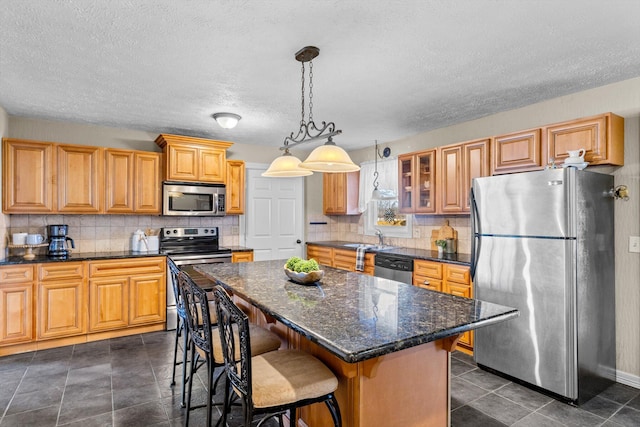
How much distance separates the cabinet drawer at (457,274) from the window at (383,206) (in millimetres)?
1306

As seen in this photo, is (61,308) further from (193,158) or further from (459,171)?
(459,171)

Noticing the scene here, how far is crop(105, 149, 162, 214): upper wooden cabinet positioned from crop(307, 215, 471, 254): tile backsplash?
240 cm

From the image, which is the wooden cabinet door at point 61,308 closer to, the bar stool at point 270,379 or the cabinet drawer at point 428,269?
the bar stool at point 270,379

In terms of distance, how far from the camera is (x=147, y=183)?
432 cm

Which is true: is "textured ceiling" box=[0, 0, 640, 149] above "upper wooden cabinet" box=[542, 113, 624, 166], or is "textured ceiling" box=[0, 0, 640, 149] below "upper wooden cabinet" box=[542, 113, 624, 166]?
above

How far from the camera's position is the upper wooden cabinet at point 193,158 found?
4.35m

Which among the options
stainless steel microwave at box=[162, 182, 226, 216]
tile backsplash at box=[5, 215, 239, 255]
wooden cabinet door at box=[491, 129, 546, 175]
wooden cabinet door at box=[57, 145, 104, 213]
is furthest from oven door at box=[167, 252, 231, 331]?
wooden cabinet door at box=[491, 129, 546, 175]

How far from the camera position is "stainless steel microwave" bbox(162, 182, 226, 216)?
4434 millimetres

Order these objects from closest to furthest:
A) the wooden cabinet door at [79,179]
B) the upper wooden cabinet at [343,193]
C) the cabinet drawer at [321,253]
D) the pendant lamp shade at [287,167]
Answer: the pendant lamp shade at [287,167] < the wooden cabinet door at [79,179] < the cabinet drawer at [321,253] < the upper wooden cabinet at [343,193]

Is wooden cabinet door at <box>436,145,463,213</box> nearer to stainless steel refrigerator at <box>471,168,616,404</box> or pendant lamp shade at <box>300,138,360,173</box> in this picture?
stainless steel refrigerator at <box>471,168,616,404</box>

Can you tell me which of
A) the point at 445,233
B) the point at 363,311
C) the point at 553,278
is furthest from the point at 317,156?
the point at 445,233

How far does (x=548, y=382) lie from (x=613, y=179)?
66.2 inches

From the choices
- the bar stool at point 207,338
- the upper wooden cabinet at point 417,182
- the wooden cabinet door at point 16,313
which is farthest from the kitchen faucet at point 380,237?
the wooden cabinet door at point 16,313

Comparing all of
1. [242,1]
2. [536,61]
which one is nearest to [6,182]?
[242,1]
